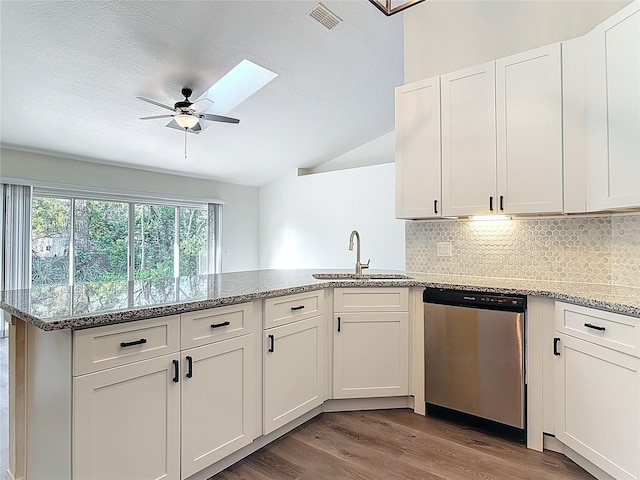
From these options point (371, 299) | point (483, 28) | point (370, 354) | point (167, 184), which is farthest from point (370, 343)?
point (167, 184)

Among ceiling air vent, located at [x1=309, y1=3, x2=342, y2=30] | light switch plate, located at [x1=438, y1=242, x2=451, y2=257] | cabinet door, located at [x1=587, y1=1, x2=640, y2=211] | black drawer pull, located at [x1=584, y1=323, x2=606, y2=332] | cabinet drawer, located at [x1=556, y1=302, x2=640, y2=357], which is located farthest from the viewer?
ceiling air vent, located at [x1=309, y1=3, x2=342, y2=30]

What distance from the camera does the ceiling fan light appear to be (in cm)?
349

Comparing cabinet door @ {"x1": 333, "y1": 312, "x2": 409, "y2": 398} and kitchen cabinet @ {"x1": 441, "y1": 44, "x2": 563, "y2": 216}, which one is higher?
kitchen cabinet @ {"x1": 441, "y1": 44, "x2": 563, "y2": 216}

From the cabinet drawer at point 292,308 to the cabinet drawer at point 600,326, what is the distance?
53.8 inches

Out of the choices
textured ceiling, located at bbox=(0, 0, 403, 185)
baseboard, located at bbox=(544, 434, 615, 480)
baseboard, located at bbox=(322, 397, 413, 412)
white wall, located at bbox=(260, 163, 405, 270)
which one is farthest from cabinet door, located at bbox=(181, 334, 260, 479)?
white wall, located at bbox=(260, 163, 405, 270)

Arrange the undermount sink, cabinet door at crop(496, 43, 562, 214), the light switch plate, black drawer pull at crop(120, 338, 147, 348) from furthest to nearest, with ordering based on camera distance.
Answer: the light switch plate, the undermount sink, cabinet door at crop(496, 43, 562, 214), black drawer pull at crop(120, 338, 147, 348)

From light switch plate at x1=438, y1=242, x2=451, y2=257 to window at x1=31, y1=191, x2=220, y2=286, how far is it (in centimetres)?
491

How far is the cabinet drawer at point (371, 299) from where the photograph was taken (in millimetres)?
2512

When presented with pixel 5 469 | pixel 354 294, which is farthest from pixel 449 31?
pixel 5 469

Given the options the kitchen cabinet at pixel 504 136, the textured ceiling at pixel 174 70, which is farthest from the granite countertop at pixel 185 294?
the textured ceiling at pixel 174 70

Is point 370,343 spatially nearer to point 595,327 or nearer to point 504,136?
point 595,327

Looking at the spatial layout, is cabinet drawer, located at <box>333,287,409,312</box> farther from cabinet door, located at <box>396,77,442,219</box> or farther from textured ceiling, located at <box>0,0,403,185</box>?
textured ceiling, located at <box>0,0,403,185</box>

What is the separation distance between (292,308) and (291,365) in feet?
1.11

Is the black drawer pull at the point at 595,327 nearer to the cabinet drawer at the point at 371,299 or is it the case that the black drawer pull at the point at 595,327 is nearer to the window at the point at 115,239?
the cabinet drawer at the point at 371,299
